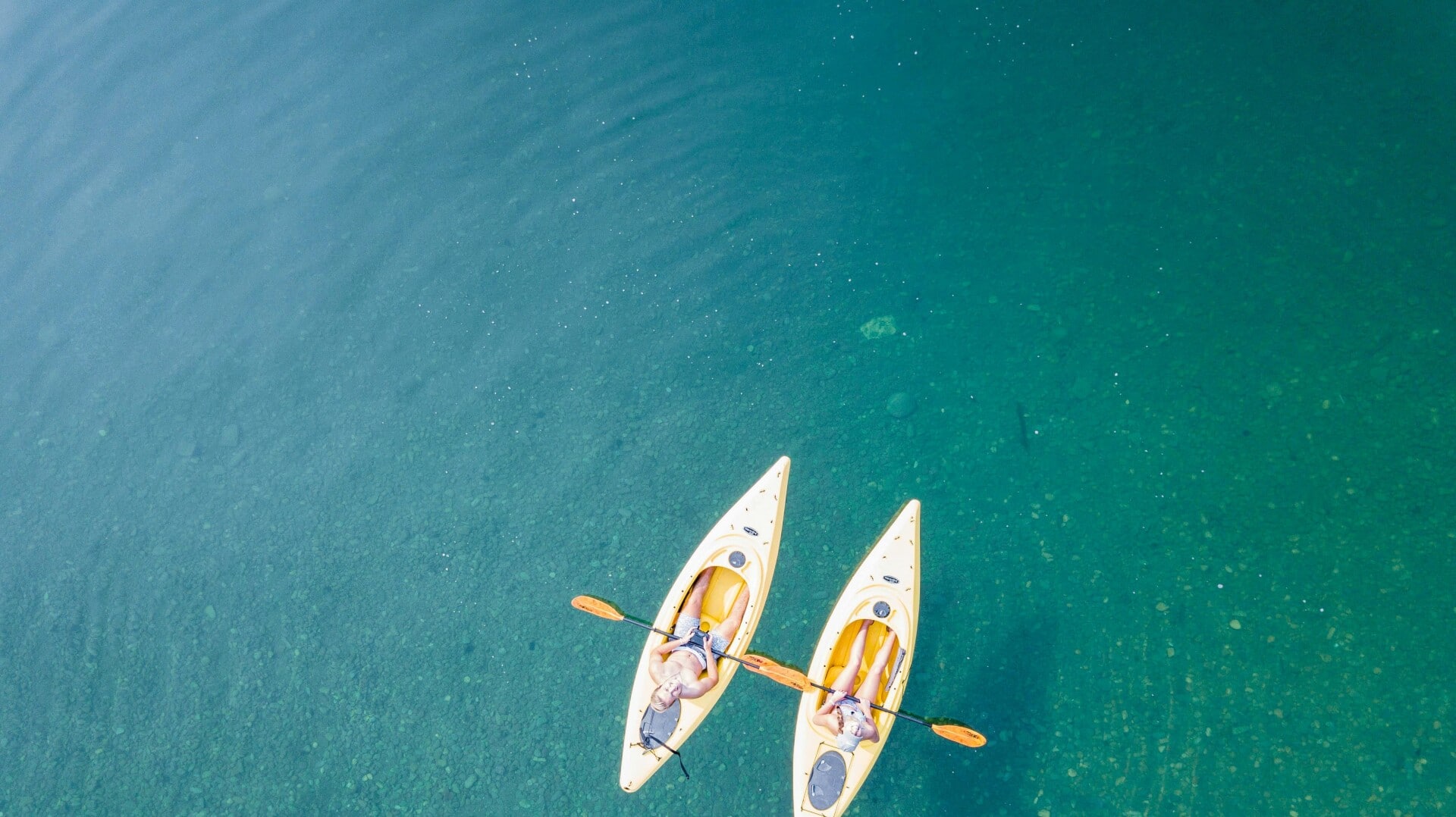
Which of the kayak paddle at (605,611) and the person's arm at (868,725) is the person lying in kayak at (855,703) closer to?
the person's arm at (868,725)

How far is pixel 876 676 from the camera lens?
511 centimetres

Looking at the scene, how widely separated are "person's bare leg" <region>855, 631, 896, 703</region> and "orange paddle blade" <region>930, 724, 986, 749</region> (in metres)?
0.39

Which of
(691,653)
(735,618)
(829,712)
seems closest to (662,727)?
(691,653)

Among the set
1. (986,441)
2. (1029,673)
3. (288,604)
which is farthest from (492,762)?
(986,441)

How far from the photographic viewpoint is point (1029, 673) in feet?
17.5

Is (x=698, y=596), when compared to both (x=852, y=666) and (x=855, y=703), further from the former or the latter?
(x=855, y=703)

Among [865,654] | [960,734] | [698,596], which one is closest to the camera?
[960,734]

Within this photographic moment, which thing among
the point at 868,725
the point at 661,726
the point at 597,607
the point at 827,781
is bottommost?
the point at 827,781

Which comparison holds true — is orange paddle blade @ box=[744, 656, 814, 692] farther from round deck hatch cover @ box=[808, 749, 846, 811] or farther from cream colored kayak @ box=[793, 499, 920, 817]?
round deck hatch cover @ box=[808, 749, 846, 811]

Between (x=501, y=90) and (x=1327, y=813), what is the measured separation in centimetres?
788

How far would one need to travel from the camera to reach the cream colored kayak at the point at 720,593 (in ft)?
17.4

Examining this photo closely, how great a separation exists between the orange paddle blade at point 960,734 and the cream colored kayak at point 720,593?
4.25 ft

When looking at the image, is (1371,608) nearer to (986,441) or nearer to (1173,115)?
(986,441)

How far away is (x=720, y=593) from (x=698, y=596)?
155mm
